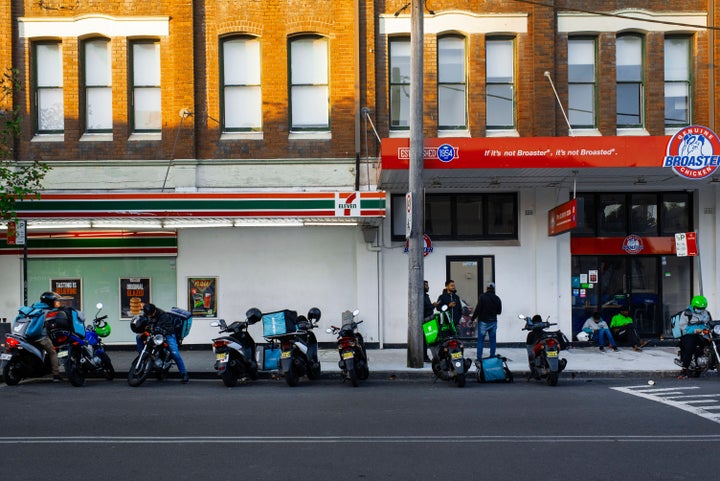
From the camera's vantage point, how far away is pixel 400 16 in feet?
59.3

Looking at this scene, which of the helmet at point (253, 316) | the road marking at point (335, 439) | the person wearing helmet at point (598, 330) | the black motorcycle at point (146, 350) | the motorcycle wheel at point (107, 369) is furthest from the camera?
the person wearing helmet at point (598, 330)

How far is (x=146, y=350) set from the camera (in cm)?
1290

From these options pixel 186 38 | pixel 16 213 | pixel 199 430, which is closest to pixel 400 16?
pixel 186 38

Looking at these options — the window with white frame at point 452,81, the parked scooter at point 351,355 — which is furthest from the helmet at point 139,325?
the window with white frame at point 452,81

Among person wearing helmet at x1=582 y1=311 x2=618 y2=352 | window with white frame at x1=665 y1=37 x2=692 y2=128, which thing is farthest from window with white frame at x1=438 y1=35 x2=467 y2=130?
person wearing helmet at x1=582 y1=311 x2=618 y2=352

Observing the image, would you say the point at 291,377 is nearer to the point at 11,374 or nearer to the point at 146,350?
the point at 146,350

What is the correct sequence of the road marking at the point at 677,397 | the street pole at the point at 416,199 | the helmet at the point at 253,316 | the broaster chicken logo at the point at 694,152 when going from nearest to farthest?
the road marking at the point at 677,397
the helmet at the point at 253,316
the street pole at the point at 416,199
the broaster chicken logo at the point at 694,152

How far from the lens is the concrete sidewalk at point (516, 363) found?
14188mm

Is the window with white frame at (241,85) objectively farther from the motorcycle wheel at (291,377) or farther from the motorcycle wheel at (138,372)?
the motorcycle wheel at (291,377)

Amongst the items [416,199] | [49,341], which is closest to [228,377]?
[49,341]

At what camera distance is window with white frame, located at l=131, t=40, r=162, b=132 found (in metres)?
18.2

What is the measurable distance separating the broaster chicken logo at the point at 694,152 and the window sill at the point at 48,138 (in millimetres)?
13947

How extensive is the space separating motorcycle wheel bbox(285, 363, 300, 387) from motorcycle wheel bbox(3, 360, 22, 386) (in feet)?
15.7

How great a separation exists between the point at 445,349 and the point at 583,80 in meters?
9.00
